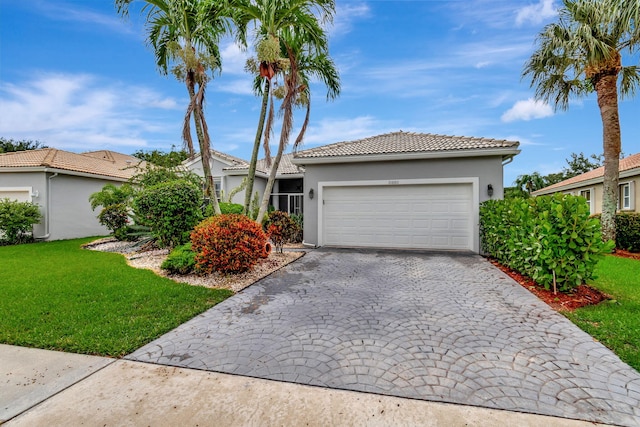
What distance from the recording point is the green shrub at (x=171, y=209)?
8570 mm

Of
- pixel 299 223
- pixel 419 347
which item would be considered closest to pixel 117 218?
pixel 299 223

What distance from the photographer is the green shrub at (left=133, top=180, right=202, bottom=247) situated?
8.57 metres

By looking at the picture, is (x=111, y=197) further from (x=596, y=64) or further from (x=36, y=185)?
(x=596, y=64)

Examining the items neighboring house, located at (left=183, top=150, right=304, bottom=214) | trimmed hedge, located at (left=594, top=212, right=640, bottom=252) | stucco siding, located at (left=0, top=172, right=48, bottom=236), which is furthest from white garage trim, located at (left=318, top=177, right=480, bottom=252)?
stucco siding, located at (left=0, top=172, right=48, bottom=236)

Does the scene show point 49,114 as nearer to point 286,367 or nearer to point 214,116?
point 214,116

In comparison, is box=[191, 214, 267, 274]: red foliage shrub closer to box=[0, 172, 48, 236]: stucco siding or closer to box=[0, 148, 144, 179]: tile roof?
box=[0, 148, 144, 179]: tile roof

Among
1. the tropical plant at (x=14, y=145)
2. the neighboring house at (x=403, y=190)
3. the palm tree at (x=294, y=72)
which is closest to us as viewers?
the palm tree at (x=294, y=72)

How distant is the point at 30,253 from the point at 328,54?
11.9m

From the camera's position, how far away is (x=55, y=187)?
44.4 ft

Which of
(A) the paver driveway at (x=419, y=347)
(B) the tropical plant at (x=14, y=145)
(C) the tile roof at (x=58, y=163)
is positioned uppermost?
(B) the tropical plant at (x=14, y=145)

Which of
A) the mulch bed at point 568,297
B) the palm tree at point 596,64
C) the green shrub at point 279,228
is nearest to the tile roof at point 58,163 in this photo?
the green shrub at point 279,228

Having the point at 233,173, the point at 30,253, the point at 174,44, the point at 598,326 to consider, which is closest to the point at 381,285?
the point at 598,326

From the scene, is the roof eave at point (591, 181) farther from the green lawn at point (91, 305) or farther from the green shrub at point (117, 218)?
the green shrub at point (117, 218)

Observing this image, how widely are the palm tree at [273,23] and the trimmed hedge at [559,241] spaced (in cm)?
687
